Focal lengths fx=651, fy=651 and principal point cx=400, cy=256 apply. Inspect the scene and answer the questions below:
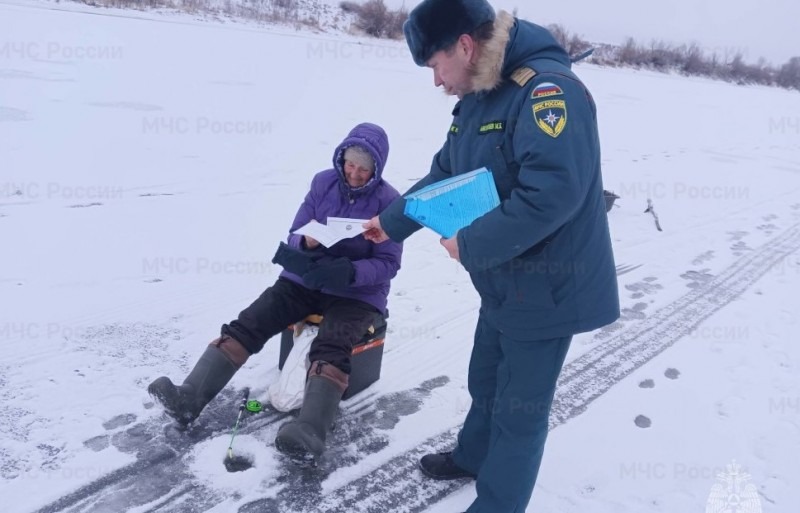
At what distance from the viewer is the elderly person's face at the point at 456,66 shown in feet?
6.37

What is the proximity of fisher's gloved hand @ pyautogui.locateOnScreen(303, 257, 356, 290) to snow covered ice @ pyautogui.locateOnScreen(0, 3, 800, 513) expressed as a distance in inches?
26.5

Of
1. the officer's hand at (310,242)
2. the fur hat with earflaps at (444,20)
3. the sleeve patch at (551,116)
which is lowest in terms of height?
the officer's hand at (310,242)

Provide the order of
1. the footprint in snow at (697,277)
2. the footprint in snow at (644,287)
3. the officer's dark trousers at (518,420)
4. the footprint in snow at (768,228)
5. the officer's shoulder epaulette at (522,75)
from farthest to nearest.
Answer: the footprint in snow at (768,228), the footprint in snow at (697,277), the footprint in snow at (644,287), the officer's dark trousers at (518,420), the officer's shoulder epaulette at (522,75)

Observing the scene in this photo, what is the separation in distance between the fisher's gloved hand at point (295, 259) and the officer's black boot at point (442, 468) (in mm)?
1009

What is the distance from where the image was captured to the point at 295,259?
3016 millimetres

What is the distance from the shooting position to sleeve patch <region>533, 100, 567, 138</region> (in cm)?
180

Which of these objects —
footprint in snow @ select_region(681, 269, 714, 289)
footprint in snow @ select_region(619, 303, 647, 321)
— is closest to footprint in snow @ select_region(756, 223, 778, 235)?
footprint in snow @ select_region(681, 269, 714, 289)

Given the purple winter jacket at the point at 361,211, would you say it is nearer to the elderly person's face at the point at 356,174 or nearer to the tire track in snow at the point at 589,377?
the elderly person's face at the point at 356,174

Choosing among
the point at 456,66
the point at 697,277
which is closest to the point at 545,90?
the point at 456,66

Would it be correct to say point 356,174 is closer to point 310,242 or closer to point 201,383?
point 310,242

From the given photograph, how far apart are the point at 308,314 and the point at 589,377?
5.32ft

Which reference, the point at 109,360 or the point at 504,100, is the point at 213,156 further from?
the point at 504,100

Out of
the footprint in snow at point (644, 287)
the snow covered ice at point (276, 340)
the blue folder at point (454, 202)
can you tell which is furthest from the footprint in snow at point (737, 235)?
the blue folder at point (454, 202)

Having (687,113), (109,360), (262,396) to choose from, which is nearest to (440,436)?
(262,396)
